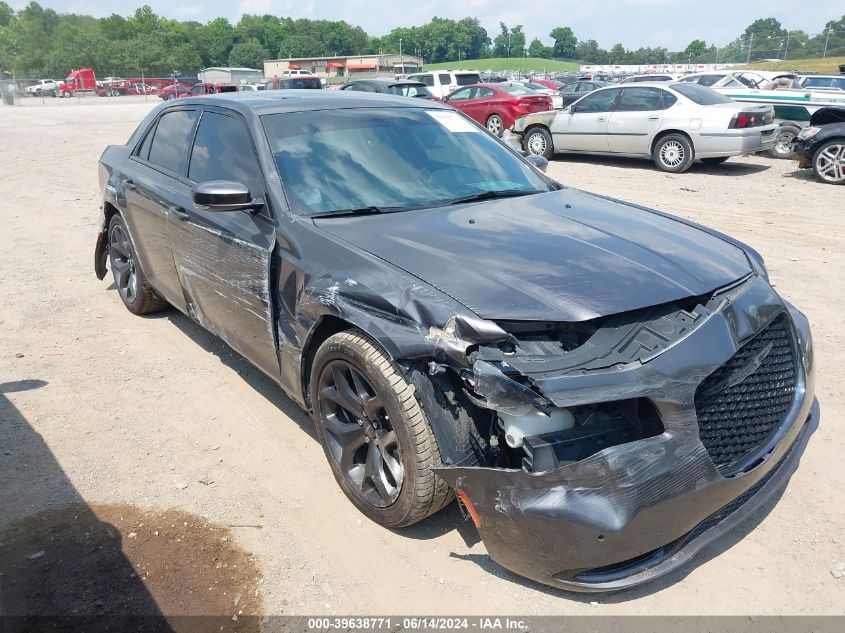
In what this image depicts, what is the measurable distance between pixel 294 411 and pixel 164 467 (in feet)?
2.65

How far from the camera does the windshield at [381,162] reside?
3.46 m

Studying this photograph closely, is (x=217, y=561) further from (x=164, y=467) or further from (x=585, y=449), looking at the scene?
(x=585, y=449)

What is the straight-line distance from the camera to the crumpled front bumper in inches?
85.7

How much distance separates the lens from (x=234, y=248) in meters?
3.60

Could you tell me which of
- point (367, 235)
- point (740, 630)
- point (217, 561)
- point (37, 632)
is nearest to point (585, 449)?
point (740, 630)

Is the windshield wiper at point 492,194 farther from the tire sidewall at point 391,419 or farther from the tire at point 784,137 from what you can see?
the tire at point 784,137

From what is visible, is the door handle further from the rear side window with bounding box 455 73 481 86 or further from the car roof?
→ the rear side window with bounding box 455 73 481 86

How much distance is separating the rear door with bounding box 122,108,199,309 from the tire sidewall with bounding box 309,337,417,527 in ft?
5.93

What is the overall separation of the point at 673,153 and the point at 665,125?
528mm

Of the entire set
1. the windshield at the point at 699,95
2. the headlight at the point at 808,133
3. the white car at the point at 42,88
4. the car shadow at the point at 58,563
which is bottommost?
the car shadow at the point at 58,563

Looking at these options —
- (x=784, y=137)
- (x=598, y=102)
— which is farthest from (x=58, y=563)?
(x=784, y=137)

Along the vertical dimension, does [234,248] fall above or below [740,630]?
above

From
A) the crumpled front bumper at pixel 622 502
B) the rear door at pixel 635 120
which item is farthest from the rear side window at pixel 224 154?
the rear door at pixel 635 120

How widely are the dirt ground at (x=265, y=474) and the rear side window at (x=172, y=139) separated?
136cm
